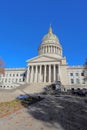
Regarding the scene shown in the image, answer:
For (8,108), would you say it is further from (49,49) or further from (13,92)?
(49,49)

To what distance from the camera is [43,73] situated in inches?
2655

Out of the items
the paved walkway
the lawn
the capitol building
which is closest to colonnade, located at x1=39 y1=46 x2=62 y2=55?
the capitol building

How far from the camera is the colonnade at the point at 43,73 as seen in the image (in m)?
63.8

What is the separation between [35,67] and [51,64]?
8436 millimetres

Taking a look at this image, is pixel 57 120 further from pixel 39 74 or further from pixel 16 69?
pixel 16 69

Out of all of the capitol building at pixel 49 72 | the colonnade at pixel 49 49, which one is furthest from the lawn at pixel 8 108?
the colonnade at pixel 49 49

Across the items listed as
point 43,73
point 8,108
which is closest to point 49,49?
point 43,73

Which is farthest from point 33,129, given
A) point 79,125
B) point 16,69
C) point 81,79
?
point 16,69

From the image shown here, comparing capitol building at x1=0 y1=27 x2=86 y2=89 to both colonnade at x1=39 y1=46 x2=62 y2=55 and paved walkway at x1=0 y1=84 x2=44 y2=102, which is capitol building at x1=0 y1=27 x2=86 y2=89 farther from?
paved walkway at x1=0 y1=84 x2=44 y2=102

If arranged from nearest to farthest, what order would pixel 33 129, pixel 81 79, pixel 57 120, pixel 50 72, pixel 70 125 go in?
pixel 33 129
pixel 70 125
pixel 57 120
pixel 50 72
pixel 81 79

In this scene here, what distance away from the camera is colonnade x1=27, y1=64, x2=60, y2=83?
63750 mm

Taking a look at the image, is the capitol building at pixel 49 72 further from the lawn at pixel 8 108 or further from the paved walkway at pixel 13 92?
the lawn at pixel 8 108

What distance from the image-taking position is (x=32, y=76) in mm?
64625

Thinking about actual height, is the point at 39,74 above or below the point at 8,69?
below
